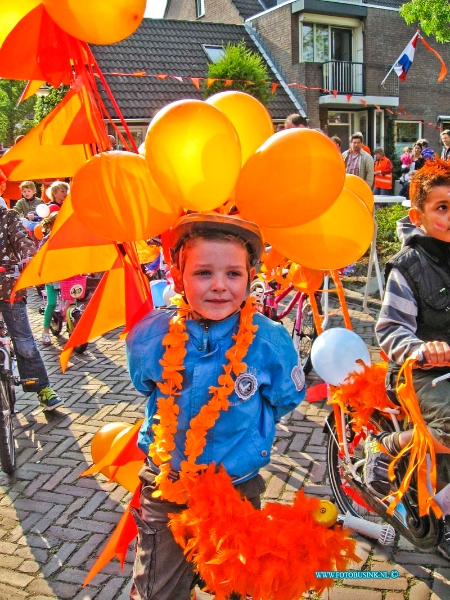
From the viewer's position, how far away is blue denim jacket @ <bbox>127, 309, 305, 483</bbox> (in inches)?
76.9

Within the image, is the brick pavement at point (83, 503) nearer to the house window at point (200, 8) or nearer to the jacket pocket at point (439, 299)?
the jacket pocket at point (439, 299)

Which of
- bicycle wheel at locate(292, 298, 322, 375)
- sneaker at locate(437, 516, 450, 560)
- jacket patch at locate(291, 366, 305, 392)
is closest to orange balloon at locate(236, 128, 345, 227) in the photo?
jacket patch at locate(291, 366, 305, 392)

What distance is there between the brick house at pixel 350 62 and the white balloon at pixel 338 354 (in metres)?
19.5

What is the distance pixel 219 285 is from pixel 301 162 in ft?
1.56

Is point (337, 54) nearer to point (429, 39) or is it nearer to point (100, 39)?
point (429, 39)

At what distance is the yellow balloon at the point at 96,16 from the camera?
5.72ft

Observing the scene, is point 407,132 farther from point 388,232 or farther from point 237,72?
point 388,232

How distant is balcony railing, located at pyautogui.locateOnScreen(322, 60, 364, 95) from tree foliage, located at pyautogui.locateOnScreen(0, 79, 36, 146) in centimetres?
1341

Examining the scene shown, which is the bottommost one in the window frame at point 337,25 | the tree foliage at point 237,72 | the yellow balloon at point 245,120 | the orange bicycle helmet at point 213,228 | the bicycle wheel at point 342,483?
the bicycle wheel at point 342,483

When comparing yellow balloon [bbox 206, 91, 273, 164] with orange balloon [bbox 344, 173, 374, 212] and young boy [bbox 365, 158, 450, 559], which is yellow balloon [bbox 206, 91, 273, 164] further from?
young boy [bbox 365, 158, 450, 559]

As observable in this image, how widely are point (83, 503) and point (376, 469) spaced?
1.92 m

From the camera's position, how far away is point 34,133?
2.14 m

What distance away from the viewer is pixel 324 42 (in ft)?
72.8

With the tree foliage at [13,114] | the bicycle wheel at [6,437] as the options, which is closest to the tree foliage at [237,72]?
the bicycle wheel at [6,437]
